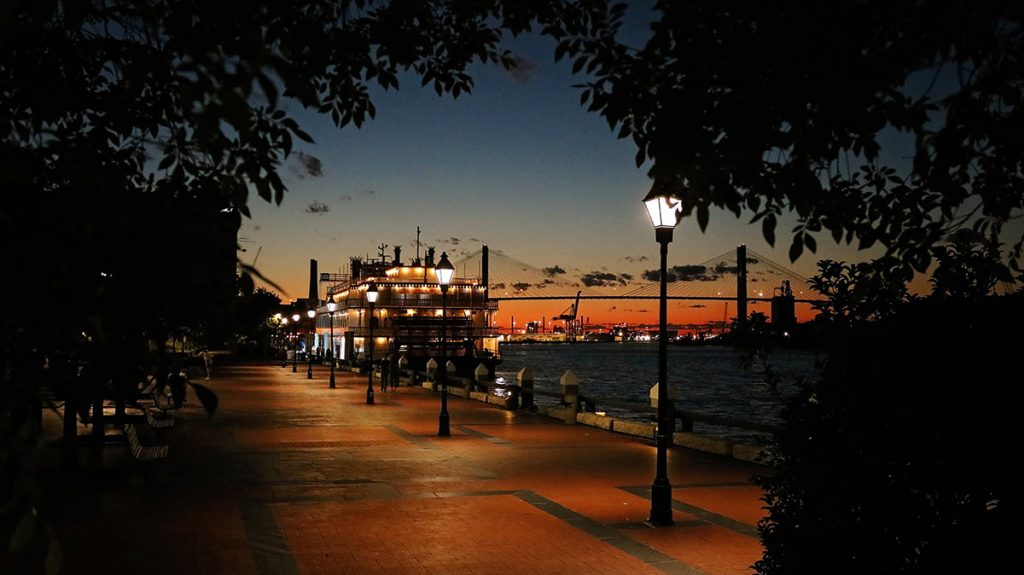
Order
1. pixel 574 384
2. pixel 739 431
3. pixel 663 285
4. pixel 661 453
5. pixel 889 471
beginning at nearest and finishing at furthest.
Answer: pixel 889 471
pixel 661 453
pixel 663 285
pixel 574 384
pixel 739 431

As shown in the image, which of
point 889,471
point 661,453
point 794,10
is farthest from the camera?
point 661,453

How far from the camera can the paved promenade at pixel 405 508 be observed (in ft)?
27.4

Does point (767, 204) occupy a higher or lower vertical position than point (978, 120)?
lower

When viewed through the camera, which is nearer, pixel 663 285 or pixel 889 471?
pixel 889 471

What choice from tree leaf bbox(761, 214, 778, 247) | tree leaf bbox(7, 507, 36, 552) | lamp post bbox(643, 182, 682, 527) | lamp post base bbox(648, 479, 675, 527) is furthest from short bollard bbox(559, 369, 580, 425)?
tree leaf bbox(7, 507, 36, 552)

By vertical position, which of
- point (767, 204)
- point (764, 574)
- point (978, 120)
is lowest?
point (764, 574)

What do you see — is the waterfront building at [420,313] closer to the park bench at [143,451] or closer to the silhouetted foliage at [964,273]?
the park bench at [143,451]

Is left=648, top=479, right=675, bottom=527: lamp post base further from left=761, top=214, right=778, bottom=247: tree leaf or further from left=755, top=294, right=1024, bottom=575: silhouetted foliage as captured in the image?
left=761, top=214, right=778, bottom=247: tree leaf

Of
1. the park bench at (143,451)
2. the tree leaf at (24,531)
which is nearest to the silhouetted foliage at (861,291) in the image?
the tree leaf at (24,531)

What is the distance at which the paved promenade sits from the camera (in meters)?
8.35

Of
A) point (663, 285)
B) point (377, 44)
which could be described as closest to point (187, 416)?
point (663, 285)

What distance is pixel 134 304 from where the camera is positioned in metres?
2.97

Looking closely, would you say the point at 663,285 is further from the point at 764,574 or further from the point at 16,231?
the point at 16,231

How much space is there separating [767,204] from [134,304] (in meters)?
2.77
